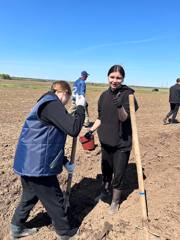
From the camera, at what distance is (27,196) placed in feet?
14.1

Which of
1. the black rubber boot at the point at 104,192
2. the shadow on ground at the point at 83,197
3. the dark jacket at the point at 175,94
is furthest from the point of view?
the dark jacket at the point at 175,94

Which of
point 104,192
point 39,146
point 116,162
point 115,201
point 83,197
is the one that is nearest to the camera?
point 39,146

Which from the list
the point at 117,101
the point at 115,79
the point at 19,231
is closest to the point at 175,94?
the point at 115,79

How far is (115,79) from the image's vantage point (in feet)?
14.7

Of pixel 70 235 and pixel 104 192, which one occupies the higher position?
pixel 104 192

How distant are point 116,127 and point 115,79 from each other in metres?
0.67

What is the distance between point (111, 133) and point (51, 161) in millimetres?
1121

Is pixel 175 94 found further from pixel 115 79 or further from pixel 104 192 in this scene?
pixel 115 79

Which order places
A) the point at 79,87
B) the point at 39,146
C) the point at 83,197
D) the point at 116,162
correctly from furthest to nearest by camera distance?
the point at 79,87 < the point at 83,197 < the point at 116,162 < the point at 39,146

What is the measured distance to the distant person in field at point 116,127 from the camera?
4.48m

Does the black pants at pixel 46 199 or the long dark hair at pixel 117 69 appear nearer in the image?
the black pants at pixel 46 199

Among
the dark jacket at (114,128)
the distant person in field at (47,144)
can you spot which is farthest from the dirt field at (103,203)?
the dark jacket at (114,128)

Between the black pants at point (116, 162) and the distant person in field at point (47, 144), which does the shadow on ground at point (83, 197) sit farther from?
the distant person in field at point (47, 144)

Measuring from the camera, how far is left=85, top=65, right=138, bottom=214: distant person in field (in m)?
4.48
